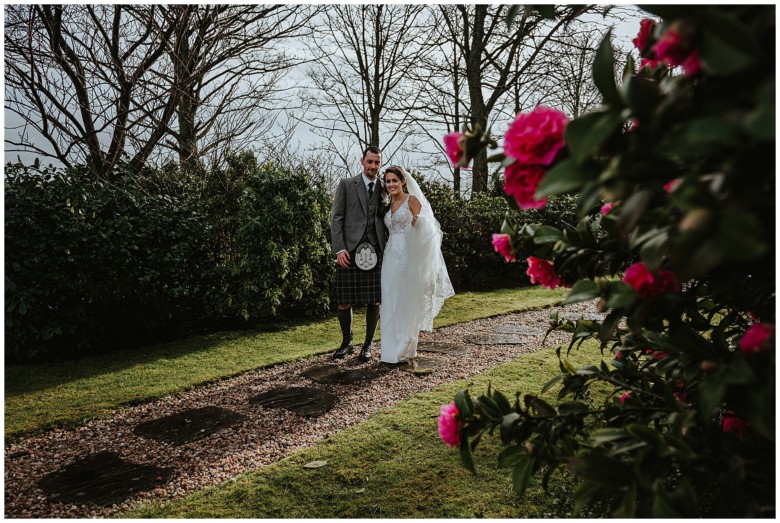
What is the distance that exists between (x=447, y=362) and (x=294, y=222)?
2723 mm

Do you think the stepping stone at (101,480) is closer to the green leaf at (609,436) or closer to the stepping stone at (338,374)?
the stepping stone at (338,374)

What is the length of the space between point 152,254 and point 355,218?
2.30 meters

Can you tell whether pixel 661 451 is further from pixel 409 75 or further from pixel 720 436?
pixel 409 75

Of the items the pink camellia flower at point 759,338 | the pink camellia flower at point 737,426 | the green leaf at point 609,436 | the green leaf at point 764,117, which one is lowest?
the pink camellia flower at point 737,426

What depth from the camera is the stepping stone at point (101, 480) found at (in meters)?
2.56

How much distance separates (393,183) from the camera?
489cm

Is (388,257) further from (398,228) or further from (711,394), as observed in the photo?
(711,394)

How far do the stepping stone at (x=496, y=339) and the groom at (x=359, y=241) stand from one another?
1.24m

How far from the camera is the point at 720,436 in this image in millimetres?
1244

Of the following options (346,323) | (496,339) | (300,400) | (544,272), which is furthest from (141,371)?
(544,272)

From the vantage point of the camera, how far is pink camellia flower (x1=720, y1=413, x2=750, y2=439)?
1590mm

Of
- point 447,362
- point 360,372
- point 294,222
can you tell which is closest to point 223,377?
point 360,372

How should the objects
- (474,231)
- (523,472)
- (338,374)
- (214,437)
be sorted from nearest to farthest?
(523,472), (214,437), (338,374), (474,231)

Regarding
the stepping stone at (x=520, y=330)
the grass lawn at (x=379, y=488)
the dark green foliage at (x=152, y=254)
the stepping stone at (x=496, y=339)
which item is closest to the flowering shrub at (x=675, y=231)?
the grass lawn at (x=379, y=488)
